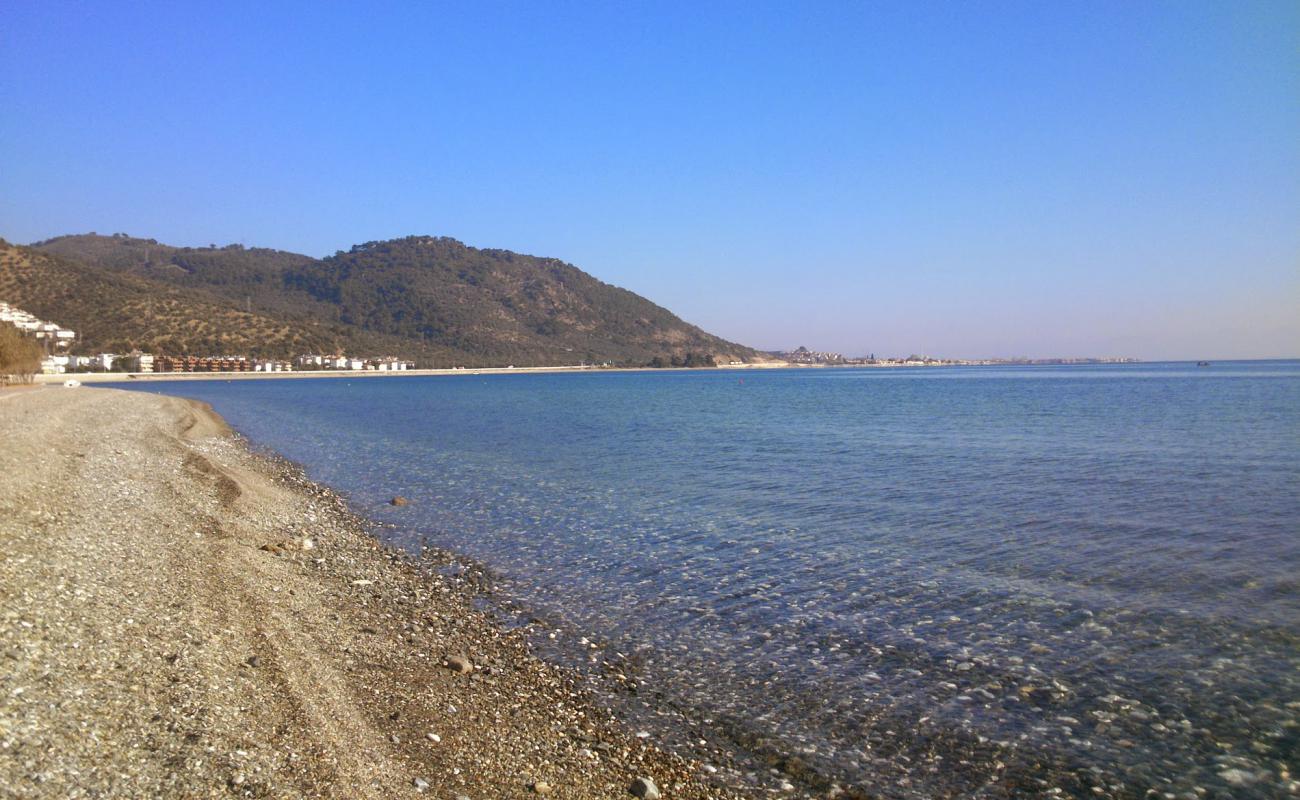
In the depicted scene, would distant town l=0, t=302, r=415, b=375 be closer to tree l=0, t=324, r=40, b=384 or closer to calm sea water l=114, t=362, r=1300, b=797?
tree l=0, t=324, r=40, b=384

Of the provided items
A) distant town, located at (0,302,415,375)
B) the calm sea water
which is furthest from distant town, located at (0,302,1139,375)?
the calm sea water

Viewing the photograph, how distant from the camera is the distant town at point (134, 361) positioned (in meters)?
106

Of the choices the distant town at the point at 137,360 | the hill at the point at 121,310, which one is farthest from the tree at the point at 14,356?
the hill at the point at 121,310

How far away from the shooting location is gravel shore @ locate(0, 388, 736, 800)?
605cm

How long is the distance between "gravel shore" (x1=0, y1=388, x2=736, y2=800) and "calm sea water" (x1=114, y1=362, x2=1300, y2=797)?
4.43 feet

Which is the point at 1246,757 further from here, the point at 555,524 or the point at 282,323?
the point at 282,323

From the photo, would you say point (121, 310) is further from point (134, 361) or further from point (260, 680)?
point (260, 680)

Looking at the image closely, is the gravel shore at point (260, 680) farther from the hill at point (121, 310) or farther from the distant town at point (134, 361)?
the hill at point (121, 310)

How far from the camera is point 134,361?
127875 millimetres

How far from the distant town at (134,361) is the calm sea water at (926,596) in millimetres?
97235

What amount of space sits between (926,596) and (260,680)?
31.5 feet

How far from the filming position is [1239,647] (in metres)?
10.6

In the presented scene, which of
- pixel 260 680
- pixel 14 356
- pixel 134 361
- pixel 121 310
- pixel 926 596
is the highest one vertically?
pixel 121 310

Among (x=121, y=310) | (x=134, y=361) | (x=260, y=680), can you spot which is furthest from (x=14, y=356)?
(x=121, y=310)
